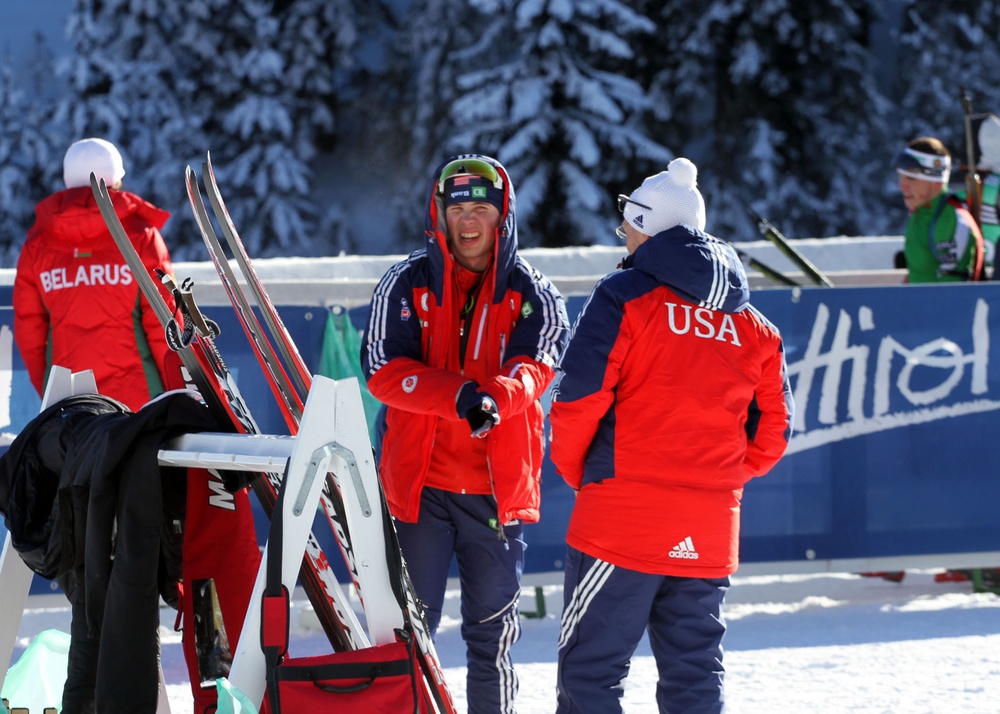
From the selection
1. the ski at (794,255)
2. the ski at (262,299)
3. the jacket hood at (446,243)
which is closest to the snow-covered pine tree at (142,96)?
the ski at (794,255)

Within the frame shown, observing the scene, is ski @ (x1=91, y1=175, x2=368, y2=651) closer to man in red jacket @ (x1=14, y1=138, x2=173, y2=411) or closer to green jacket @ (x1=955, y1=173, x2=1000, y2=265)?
man in red jacket @ (x1=14, y1=138, x2=173, y2=411)

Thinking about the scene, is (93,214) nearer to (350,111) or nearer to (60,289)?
(60,289)

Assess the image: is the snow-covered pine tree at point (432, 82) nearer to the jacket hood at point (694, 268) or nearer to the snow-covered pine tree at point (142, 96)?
the snow-covered pine tree at point (142, 96)

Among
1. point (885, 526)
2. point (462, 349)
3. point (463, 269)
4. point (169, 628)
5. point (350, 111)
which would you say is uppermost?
point (350, 111)

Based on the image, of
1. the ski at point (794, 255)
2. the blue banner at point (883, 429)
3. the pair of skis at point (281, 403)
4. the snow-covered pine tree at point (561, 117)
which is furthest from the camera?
the snow-covered pine tree at point (561, 117)

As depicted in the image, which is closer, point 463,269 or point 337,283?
point 463,269

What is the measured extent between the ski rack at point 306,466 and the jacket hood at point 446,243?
3.42 feet

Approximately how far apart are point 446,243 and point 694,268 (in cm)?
78

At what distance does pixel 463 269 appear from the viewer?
3.61 m

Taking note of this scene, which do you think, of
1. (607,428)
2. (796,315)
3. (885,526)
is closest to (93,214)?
(607,428)

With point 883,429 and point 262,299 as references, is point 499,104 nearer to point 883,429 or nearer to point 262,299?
point 883,429

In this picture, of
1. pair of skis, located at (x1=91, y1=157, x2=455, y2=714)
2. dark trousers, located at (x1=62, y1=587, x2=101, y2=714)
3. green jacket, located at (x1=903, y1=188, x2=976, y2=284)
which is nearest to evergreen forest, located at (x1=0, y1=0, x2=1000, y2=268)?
green jacket, located at (x1=903, y1=188, x2=976, y2=284)

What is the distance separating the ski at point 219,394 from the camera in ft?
9.86

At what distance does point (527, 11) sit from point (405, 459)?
53.4 feet
